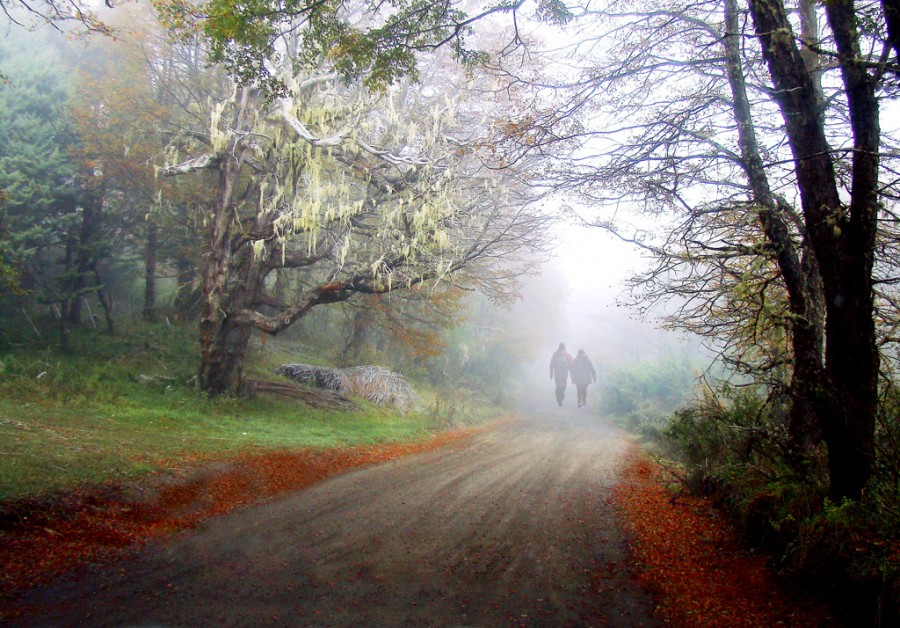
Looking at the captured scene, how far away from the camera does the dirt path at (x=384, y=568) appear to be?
345cm

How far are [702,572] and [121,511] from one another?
579cm

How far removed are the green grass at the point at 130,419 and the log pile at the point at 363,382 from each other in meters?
0.56

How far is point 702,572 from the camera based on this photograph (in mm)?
4176

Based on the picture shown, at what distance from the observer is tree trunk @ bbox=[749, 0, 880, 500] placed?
3.73m

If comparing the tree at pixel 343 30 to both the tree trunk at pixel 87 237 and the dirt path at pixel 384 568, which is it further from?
the tree trunk at pixel 87 237

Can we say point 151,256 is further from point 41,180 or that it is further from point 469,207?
point 469,207

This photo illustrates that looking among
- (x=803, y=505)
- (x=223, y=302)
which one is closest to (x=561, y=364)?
(x=223, y=302)

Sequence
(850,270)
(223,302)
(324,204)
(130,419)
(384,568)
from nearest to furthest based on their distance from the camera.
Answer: (850,270)
(384,568)
(130,419)
(324,204)
(223,302)

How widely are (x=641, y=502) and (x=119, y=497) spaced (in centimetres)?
632

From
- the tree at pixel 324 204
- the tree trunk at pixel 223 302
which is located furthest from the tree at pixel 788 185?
the tree trunk at pixel 223 302

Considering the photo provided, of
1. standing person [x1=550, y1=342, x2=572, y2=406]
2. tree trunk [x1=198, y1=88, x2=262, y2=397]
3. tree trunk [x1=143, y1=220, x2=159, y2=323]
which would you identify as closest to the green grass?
tree trunk [x1=198, y1=88, x2=262, y2=397]

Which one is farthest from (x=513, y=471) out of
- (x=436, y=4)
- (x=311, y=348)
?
(x=311, y=348)

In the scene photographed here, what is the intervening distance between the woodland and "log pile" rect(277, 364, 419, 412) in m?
1.45

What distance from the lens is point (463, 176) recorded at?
1215 centimetres
